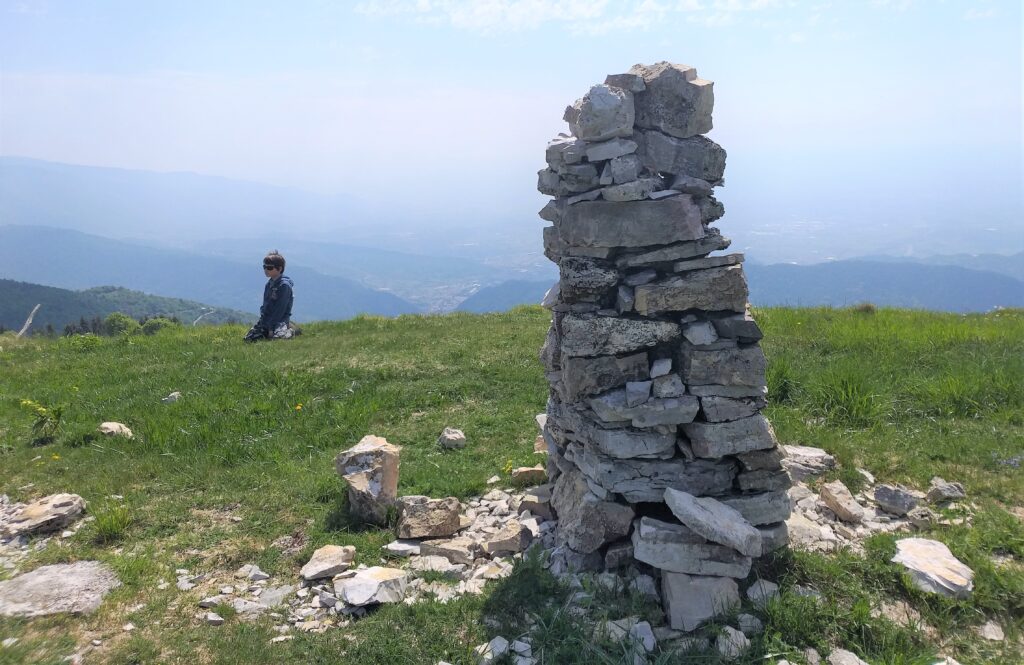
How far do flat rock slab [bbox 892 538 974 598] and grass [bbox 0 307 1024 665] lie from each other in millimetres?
118

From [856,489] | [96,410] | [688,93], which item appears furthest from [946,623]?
[96,410]

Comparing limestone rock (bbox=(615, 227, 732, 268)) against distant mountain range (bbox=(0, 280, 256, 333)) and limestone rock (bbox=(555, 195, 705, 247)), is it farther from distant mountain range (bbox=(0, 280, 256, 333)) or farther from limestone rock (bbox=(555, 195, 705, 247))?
distant mountain range (bbox=(0, 280, 256, 333))

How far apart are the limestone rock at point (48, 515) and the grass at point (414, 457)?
0.36 m

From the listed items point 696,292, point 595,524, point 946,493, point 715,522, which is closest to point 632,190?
point 696,292

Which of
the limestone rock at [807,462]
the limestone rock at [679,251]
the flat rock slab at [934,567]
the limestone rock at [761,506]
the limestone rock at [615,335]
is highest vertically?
the limestone rock at [679,251]

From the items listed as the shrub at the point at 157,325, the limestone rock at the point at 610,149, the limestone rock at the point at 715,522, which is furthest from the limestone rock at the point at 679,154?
the shrub at the point at 157,325

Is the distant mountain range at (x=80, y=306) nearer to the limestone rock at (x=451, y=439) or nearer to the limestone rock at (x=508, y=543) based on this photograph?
the limestone rock at (x=451, y=439)

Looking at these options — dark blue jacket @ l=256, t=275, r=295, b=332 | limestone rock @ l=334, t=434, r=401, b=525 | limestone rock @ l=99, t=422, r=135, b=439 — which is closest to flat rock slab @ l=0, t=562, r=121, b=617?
limestone rock @ l=334, t=434, r=401, b=525

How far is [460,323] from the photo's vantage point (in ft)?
60.4

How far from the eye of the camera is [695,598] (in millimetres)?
5293

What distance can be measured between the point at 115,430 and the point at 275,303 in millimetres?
7214

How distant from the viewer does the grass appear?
5191 millimetres

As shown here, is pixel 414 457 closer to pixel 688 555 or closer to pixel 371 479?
pixel 371 479

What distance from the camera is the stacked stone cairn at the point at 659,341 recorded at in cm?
562
